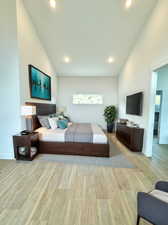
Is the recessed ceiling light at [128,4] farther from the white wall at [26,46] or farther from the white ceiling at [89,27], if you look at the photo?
the white wall at [26,46]

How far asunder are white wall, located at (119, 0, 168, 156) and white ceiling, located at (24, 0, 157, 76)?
0.36 meters

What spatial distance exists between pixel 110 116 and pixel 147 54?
339cm

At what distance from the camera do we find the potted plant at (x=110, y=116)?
20.5 ft

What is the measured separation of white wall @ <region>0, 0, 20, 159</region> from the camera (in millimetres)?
2869

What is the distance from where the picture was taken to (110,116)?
6.25 metres

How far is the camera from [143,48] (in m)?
3.66

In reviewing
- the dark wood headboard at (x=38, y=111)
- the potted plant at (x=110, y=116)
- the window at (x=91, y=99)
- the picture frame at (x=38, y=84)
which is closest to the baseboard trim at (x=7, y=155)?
the dark wood headboard at (x=38, y=111)

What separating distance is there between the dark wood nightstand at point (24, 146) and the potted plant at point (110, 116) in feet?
13.3

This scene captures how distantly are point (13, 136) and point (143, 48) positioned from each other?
4353 mm

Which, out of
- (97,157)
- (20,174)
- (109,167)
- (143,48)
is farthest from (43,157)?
(143,48)

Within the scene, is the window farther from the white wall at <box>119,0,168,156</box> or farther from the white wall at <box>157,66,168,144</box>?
the white wall at <box>157,66,168,144</box>

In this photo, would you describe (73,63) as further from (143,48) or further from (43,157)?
(43,157)

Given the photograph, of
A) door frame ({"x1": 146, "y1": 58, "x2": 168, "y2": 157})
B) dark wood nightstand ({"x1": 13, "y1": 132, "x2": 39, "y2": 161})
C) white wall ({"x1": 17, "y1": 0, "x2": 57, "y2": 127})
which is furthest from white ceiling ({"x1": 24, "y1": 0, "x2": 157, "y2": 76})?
dark wood nightstand ({"x1": 13, "y1": 132, "x2": 39, "y2": 161})

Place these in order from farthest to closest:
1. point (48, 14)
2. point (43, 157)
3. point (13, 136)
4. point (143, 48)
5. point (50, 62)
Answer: point (50, 62), point (143, 48), point (48, 14), point (43, 157), point (13, 136)
